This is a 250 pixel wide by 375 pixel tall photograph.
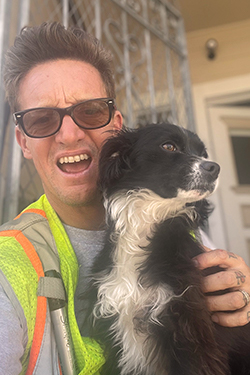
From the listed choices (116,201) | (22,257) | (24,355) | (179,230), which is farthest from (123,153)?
(24,355)

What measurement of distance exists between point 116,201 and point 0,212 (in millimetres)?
1032

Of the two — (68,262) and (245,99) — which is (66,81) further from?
(245,99)

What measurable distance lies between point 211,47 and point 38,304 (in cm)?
495

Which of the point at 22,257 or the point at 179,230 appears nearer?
the point at 22,257

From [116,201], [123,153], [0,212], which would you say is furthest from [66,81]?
[0,212]

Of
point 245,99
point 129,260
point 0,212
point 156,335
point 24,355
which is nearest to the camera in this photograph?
point 24,355

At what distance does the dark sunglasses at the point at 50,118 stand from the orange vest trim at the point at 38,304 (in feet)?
1.50

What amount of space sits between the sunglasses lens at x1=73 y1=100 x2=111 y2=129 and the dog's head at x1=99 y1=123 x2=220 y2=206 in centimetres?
13

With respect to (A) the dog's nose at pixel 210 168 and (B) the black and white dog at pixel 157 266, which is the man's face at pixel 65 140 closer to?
(B) the black and white dog at pixel 157 266

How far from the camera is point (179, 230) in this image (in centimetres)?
121

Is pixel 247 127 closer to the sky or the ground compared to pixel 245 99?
closer to the ground

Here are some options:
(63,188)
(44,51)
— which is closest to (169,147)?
(63,188)

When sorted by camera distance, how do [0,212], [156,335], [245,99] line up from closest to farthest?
[156,335]
[0,212]
[245,99]

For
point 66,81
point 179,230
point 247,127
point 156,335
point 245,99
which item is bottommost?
point 156,335
